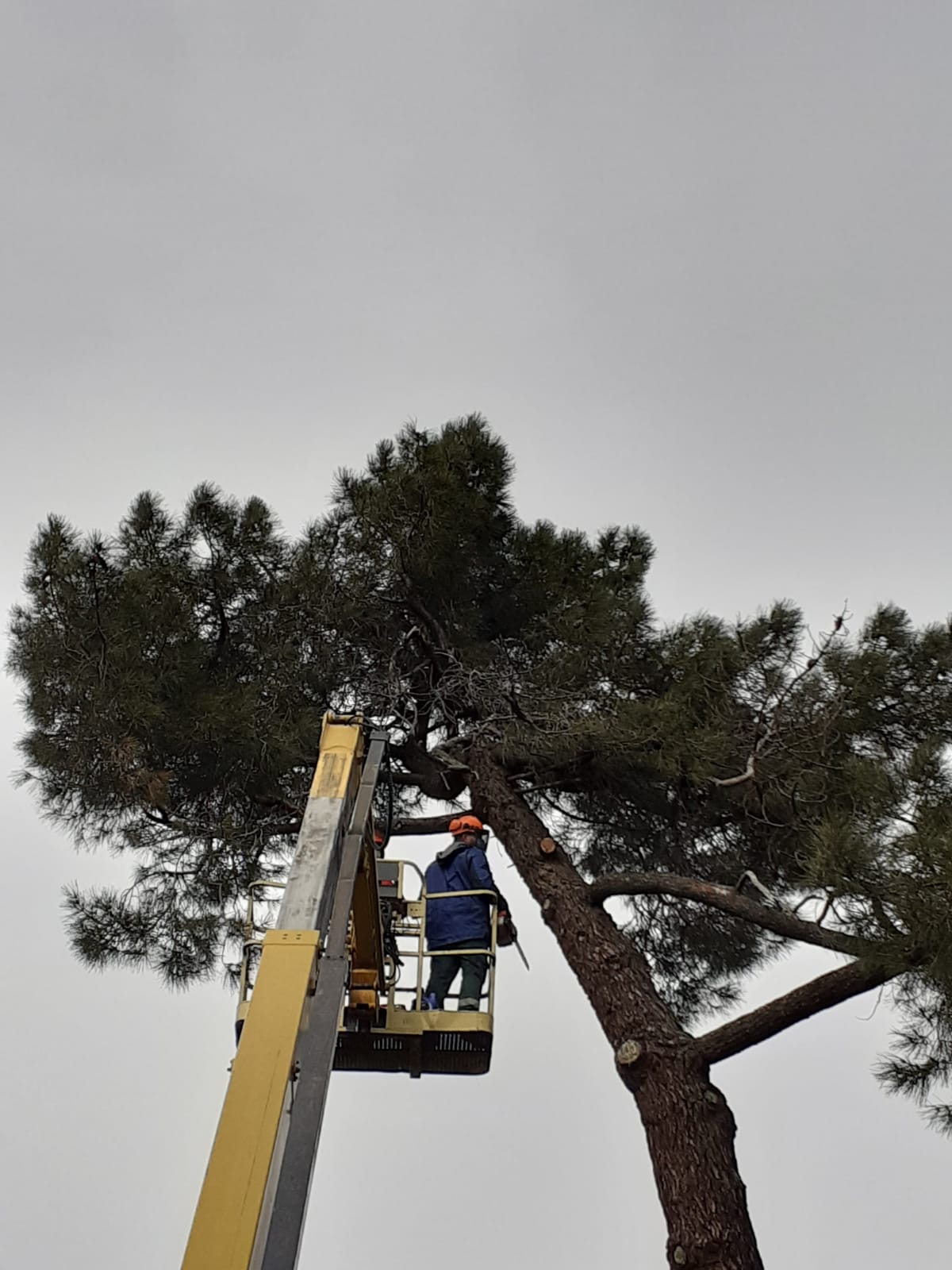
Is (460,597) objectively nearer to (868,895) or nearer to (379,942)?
(379,942)

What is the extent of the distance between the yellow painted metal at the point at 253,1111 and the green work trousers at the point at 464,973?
105 inches

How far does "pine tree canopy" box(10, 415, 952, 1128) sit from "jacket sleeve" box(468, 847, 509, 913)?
2.16 feet

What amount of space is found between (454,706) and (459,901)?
2590mm

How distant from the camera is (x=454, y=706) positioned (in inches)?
331

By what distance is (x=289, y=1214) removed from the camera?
2.62 metres

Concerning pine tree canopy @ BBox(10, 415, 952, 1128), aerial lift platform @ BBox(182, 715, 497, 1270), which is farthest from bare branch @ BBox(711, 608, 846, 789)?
aerial lift platform @ BBox(182, 715, 497, 1270)

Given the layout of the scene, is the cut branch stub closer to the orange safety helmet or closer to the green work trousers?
the green work trousers

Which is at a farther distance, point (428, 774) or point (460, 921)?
point (428, 774)

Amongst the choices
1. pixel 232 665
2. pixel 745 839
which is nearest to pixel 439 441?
pixel 232 665

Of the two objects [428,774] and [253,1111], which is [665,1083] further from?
[428,774]

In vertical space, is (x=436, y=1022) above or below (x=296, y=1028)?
above

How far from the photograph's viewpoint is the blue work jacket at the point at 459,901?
585cm

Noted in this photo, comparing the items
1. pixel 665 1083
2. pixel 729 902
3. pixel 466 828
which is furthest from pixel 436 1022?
pixel 729 902

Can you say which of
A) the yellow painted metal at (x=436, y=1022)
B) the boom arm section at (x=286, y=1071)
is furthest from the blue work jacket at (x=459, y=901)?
the boom arm section at (x=286, y=1071)
